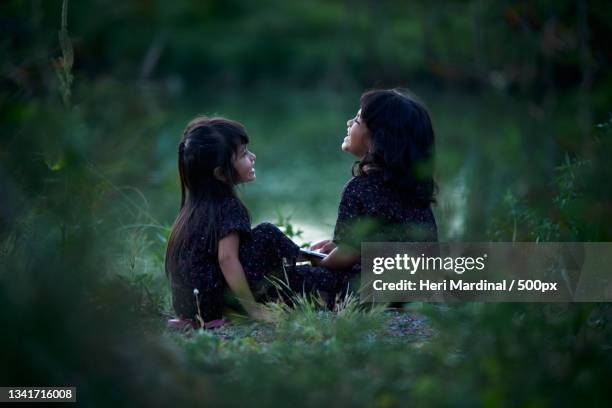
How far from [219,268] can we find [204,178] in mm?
409

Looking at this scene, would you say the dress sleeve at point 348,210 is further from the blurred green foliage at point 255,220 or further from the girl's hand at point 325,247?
the blurred green foliage at point 255,220

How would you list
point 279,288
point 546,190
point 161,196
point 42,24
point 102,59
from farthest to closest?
point 102,59, point 161,196, point 42,24, point 546,190, point 279,288

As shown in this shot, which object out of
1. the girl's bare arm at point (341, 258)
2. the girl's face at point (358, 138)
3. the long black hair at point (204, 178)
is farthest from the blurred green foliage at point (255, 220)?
the girl's face at point (358, 138)

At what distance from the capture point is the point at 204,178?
158 inches

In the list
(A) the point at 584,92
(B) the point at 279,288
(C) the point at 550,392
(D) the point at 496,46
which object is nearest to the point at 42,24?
(B) the point at 279,288

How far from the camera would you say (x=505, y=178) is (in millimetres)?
8906

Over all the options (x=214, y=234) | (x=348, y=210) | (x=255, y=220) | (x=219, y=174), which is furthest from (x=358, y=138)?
(x=255, y=220)

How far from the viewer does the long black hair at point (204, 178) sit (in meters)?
3.95

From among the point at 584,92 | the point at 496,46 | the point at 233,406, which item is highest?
the point at 496,46

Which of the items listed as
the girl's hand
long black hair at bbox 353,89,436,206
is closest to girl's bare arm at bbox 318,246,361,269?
the girl's hand

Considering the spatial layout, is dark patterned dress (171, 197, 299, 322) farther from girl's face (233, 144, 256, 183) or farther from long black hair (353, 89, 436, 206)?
long black hair (353, 89, 436, 206)

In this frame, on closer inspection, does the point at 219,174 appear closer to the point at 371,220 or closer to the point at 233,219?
the point at 233,219

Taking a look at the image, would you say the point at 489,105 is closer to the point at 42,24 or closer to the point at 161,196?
the point at 161,196

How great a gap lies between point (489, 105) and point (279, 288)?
15.9m
